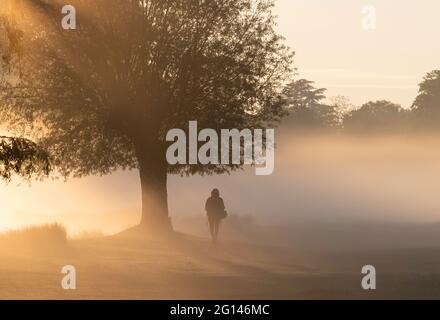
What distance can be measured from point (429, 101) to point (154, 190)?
102683 mm

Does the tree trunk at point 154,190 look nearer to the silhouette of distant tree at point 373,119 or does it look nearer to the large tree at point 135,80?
the large tree at point 135,80

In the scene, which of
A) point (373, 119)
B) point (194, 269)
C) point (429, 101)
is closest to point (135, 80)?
point (194, 269)

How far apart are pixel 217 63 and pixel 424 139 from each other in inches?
4080

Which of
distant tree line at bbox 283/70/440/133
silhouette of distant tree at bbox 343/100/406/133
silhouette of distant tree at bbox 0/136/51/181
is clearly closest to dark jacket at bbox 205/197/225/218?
silhouette of distant tree at bbox 0/136/51/181

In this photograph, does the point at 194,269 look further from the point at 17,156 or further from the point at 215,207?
the point at 17,156

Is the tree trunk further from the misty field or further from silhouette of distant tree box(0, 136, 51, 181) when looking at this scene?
silhouette of distant tree box(0, 136, 51, 181)

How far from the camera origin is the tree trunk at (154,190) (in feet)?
145

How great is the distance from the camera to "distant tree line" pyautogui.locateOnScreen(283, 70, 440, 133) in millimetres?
140375

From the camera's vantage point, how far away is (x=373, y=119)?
162500mm

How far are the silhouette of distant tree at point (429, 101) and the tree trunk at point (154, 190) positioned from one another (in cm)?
10067

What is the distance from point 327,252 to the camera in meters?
44.0

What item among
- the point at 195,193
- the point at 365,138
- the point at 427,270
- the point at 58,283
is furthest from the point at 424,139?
the point at 58,283

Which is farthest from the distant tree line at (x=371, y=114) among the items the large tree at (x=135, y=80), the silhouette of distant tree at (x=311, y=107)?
the large tree at (x=135, y=80)
